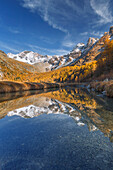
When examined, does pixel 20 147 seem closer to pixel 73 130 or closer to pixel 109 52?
pixel 73 130

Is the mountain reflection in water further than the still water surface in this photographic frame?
Yes

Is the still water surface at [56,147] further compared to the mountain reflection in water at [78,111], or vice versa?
the mountain reflection in water at [78,111]

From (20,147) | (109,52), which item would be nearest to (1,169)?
(20,147)

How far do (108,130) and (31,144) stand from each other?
2.57 m

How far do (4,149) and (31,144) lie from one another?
64 centimetres

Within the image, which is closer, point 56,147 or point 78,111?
point 56,147

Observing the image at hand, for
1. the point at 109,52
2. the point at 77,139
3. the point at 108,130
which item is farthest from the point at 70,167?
the point at 109,52

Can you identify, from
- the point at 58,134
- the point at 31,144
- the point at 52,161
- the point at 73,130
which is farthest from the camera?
the point at 73,130

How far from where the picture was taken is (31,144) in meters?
2.57

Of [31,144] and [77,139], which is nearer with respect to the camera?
[31,144]

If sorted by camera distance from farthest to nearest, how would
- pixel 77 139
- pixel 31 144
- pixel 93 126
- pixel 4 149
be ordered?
pixel 93 126
pixel 77 139
pixel 31 144
pixel 4 149

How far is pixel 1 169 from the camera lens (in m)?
1.80

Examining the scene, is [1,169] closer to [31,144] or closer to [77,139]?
[31,144]

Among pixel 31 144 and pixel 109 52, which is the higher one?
pixel 109 52
